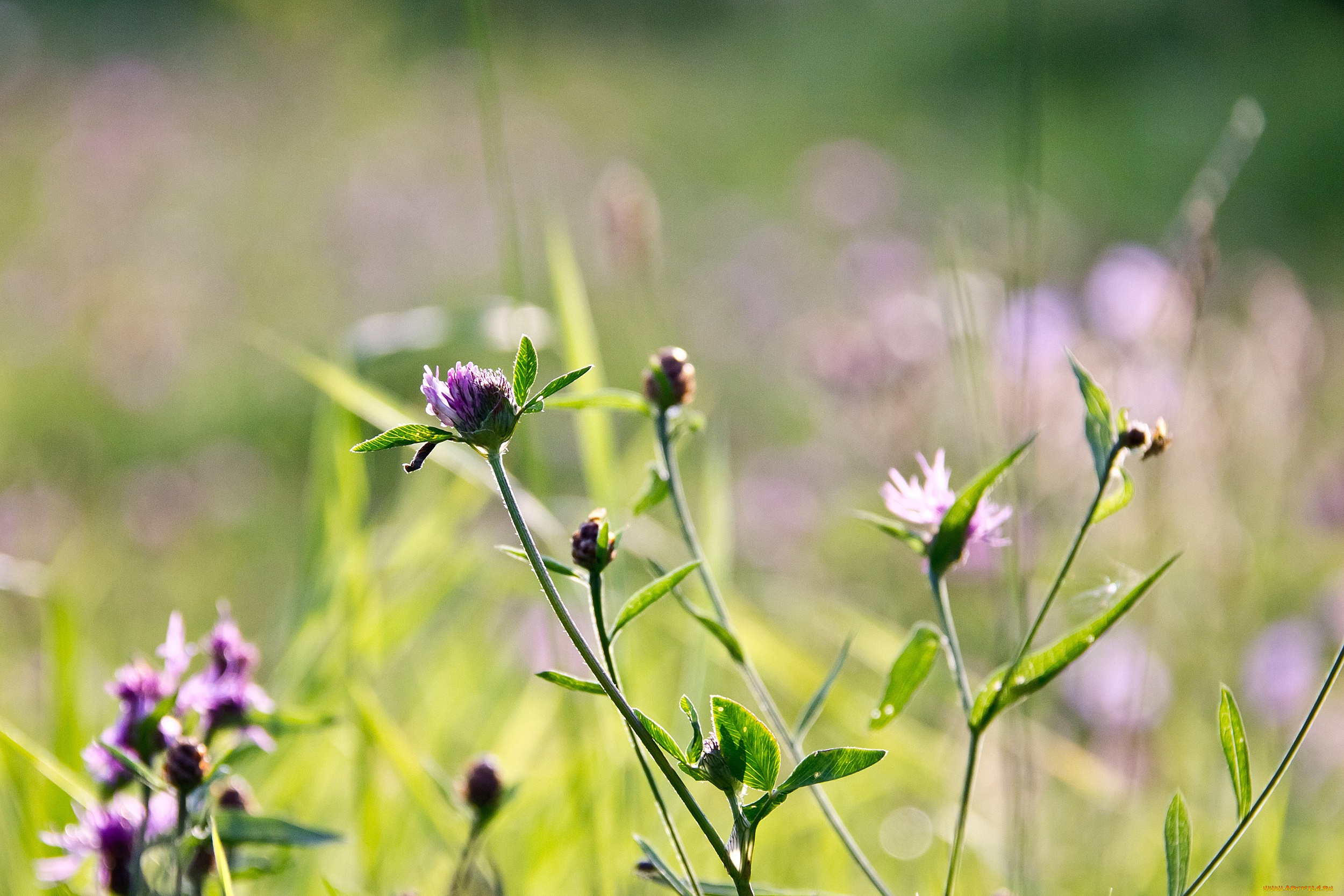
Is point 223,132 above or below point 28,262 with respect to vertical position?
above

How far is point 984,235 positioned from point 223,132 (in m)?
2.83

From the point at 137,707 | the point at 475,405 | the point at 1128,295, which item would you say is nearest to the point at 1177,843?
the point at 475,405

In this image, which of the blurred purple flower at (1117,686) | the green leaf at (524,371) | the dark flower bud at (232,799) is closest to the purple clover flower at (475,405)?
the green leaf at (524,371)

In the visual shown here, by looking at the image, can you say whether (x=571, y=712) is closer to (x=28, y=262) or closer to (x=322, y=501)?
(x=322, y=501)

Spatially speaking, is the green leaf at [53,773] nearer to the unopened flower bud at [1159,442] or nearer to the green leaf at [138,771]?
Result: the green leaf at [138,771]

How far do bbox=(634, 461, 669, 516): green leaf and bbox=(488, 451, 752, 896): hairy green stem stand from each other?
0.09 meters

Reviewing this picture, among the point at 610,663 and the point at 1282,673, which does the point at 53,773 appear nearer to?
the point at 610,663

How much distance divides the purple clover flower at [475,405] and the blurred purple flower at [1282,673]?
3.00ft

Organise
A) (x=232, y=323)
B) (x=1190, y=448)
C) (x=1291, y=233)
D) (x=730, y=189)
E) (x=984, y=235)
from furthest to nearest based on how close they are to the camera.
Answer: (x=730, y=189) → (x=1291, y=233) → (x=984, y=235) → (x=232, y=323) → (x=1190, y=448)

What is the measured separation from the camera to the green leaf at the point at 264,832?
39cm

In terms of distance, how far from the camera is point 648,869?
344mm

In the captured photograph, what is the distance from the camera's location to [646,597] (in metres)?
0.31

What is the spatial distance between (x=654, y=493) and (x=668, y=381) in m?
0.04

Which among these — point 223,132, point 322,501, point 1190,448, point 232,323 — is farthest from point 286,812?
point 223,132
